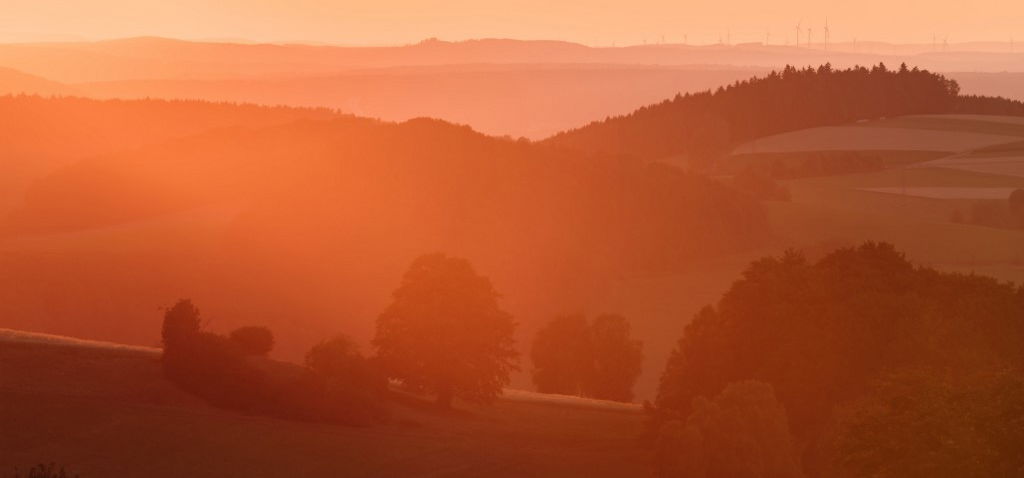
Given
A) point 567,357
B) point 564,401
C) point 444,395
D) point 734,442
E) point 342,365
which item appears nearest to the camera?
point 734,442

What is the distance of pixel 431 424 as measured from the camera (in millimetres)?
58750

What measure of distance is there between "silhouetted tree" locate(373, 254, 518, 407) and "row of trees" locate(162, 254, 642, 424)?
5 cm

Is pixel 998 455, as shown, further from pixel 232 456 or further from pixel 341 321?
pixel 341 321

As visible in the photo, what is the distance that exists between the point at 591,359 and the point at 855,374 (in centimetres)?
3640

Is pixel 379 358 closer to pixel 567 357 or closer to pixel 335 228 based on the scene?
pixel 567 357

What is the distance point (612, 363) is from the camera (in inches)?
3487

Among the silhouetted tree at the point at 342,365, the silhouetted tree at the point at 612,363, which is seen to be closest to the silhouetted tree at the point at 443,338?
the silhouetted tree at the point at 342,365

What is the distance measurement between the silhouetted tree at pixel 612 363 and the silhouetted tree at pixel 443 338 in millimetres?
23184

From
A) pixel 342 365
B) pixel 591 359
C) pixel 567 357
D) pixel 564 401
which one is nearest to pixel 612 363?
pixel 591 359

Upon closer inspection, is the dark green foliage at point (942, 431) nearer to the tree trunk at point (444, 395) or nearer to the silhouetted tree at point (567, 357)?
the tree trunk at point (444, 395)

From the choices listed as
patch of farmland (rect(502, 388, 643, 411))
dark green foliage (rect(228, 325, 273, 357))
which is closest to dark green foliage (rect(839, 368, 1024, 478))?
patch of farmland (rect(502, 388, 643, 411))

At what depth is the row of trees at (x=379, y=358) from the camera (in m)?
56.4

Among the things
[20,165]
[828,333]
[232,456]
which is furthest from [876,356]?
[20,165]

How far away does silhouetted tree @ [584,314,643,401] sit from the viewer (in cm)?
8831
